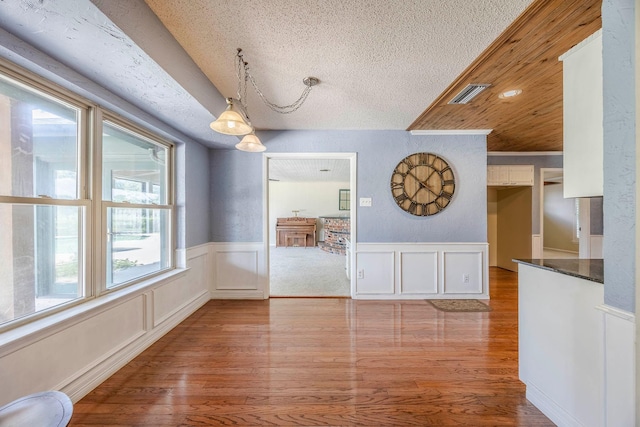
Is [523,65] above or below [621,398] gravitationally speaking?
above

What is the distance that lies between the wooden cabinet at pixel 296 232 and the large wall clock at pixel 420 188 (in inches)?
213

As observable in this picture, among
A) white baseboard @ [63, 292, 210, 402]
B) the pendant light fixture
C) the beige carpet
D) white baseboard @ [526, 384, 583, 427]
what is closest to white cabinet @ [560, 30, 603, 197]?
white baseboard @ [526, 384, 583, 427]

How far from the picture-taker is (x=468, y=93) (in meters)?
2.26

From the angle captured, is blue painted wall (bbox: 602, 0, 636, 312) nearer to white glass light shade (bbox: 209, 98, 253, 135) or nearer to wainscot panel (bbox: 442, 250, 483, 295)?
white glass light shade (bbox: 209, 98, 253, 135)

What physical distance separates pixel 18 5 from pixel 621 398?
10.1ft

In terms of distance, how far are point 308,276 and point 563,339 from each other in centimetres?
364

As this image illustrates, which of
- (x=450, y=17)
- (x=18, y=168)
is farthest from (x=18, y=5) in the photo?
(x=450, y=17)

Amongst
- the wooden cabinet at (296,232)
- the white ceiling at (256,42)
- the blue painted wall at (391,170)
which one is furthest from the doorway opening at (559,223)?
the white ceiling at (256,42)

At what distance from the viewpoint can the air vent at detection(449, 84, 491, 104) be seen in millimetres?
2141

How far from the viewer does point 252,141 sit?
2273 millimetres

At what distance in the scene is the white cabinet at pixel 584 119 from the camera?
1226 millimetres

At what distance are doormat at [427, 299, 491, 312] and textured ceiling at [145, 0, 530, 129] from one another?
8.03 feet

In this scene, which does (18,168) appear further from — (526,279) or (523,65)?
(523,65)

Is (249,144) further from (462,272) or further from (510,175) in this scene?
Result: (510,175)
